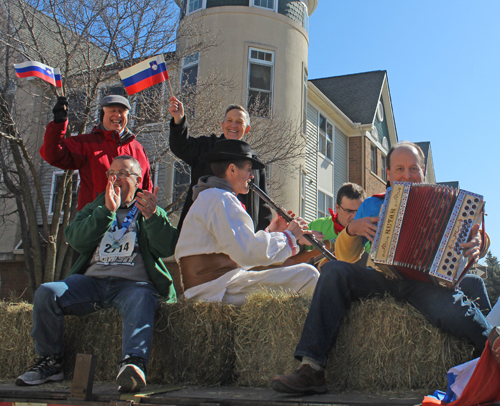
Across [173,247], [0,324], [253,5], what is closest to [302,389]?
[173,247]

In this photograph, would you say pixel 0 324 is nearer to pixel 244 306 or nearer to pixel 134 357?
pixel 134 357

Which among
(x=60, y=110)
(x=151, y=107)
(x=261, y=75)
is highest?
(x=261, y=75)

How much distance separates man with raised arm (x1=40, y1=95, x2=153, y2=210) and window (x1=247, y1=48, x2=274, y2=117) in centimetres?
969

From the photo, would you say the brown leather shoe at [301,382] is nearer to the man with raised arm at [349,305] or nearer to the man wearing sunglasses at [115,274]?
the man with raised arm at [349,305]

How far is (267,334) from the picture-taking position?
3029mm

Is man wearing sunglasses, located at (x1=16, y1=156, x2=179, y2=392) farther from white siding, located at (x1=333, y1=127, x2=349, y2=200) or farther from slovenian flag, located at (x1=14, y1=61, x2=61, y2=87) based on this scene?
white siding, located at (x1=333, y1=127, x2=349, y2=200)

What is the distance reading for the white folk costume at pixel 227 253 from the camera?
319 cm

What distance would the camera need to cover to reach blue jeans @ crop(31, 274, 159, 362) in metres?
3.11

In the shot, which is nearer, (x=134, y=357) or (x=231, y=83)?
(x=134, y=357)

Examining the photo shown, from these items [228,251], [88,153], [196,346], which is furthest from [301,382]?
[88,153]

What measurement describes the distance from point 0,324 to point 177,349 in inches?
56.9

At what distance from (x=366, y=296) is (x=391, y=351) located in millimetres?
355

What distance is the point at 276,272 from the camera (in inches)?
134

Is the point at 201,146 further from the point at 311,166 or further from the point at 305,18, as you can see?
the point at 311,166
